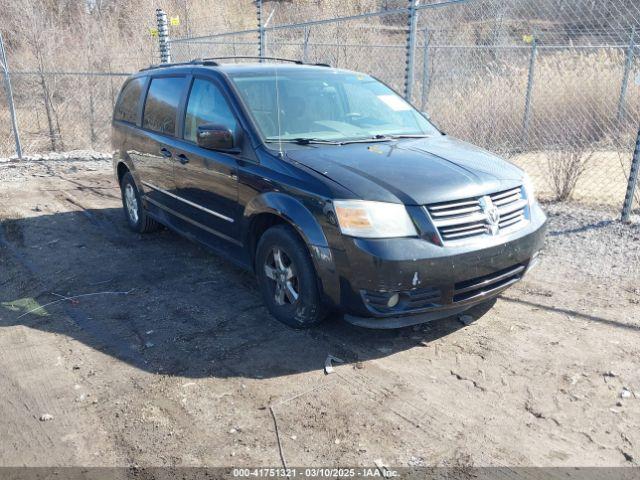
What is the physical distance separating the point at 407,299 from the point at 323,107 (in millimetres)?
1985

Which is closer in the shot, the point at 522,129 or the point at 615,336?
the point at 615,336

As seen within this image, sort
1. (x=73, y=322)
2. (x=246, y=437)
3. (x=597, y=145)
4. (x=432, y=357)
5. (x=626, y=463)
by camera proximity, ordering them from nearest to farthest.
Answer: (x=626, y=463) < (x=246, y=437) < (x=432, y=357) < (x=73, y=322) < (x=597, y=145)

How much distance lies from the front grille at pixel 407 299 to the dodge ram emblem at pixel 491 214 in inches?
22.7

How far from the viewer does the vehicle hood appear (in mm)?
3439

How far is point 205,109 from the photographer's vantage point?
4.68 metres

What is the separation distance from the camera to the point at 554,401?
3.10 m

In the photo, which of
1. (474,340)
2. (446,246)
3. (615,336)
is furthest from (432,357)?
(615,336)

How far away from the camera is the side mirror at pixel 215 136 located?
13.4 feet

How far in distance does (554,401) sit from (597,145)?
8726 millimetres

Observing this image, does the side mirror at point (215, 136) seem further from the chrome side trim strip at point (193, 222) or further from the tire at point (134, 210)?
the tire at point (134, 210)

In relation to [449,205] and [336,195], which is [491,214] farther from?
[336,195]

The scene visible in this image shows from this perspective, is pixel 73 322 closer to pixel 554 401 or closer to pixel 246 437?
pixel 246 437

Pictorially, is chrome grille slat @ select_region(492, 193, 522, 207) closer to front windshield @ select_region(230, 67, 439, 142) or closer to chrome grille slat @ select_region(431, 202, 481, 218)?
chrome grille slat @ select_region(431, 202, 481, 218)

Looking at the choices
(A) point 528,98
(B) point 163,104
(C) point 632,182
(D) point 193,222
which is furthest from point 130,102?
(A) point 528,98
